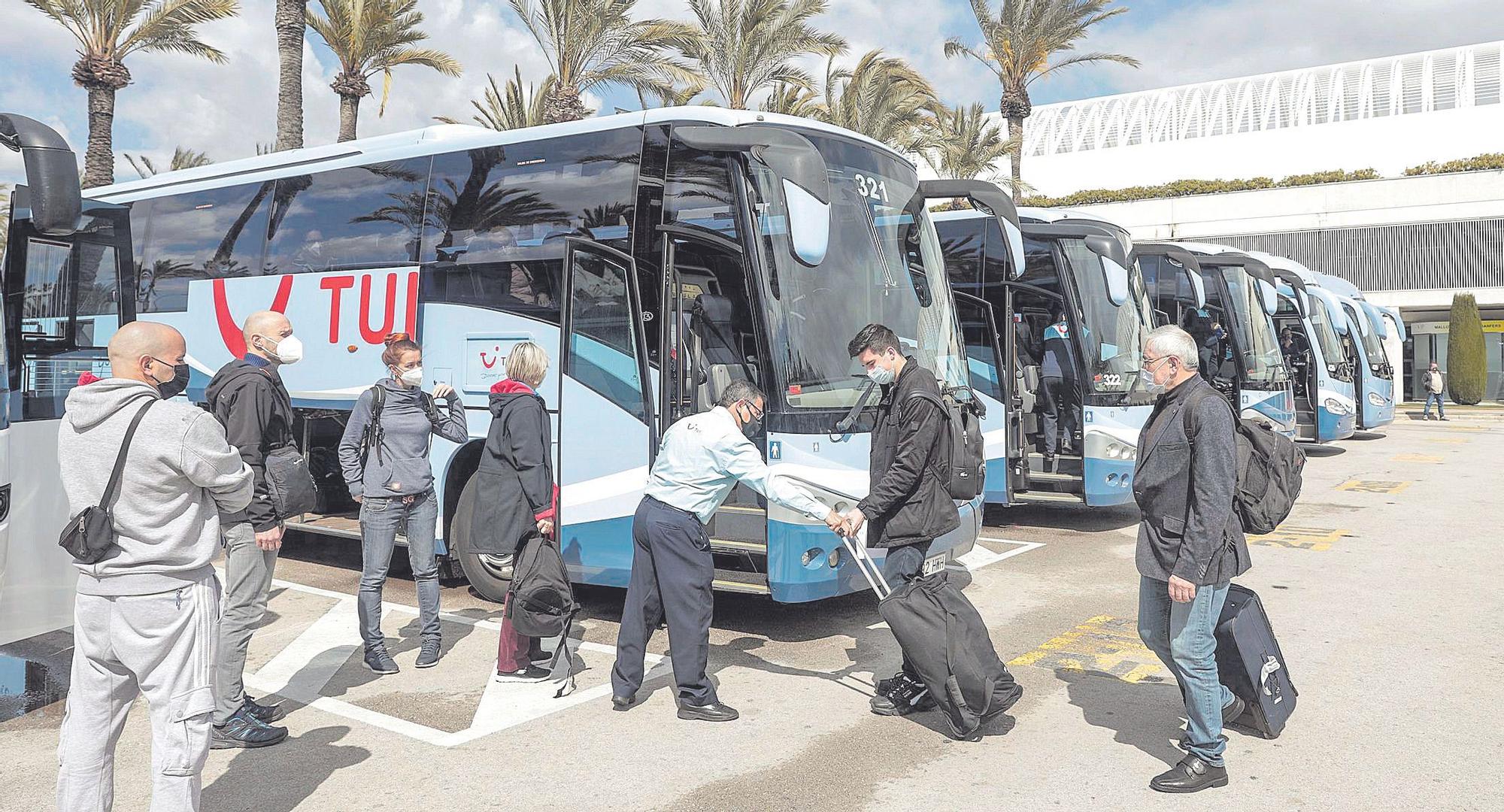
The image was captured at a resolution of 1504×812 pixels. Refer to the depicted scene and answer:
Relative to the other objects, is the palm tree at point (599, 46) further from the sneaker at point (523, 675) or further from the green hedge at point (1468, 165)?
the green hedge at point (1468, 165)

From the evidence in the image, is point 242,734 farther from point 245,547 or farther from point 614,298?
point 614,298

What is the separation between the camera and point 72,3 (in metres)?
19.9

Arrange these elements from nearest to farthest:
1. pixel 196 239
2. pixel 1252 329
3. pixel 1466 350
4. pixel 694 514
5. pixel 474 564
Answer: pixel 694 514 < pixel 474 564 < pixel 196 239 < pixel 1252 329 < pixel 1466 350

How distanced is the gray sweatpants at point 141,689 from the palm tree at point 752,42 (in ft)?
65.6

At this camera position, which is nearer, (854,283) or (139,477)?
(139,477)

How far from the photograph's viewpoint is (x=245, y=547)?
5.21 metres

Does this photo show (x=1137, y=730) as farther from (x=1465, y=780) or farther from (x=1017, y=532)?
(x=1017, y=532)

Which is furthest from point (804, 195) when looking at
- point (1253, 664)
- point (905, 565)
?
point (1253, 664)

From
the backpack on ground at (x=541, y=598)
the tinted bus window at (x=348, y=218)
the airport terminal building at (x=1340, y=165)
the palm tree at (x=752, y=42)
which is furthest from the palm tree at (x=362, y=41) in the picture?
the airport terminal building at (x=1340, y=165)

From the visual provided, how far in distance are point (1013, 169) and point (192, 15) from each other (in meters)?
21.1

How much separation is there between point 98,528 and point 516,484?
2818 mm

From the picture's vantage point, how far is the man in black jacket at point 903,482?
559cm

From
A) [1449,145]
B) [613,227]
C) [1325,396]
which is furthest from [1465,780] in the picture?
[1449,145]

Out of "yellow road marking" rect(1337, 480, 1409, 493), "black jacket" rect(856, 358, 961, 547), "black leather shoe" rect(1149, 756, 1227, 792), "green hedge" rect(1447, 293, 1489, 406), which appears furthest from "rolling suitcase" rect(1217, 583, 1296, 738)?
"green hedge" rect(1447, 293, 1489, 406)
